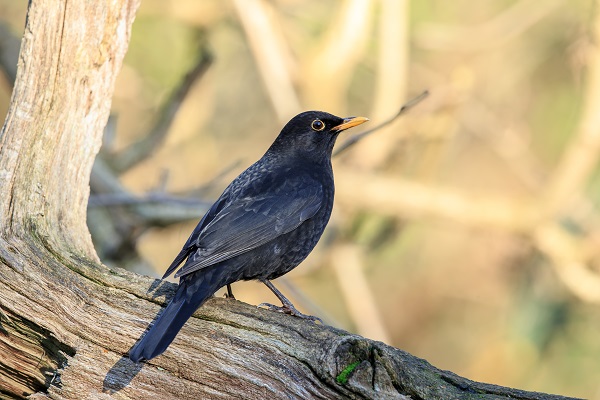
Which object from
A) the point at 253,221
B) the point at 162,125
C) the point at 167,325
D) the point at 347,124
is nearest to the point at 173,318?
the point at 167,325

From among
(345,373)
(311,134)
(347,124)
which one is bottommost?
(345,373)

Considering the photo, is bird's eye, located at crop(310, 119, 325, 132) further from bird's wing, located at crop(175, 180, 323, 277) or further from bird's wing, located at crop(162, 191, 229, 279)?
bird's wing, located at crop(162, 191, 229, 279)

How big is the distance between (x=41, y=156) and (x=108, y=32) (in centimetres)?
77

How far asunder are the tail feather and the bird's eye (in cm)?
192

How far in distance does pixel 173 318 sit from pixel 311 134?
7.28 ft

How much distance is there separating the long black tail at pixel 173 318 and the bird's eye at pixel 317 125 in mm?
1732

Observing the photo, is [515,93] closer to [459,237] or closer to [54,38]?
[459,237]

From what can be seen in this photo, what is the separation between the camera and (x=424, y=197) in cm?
815

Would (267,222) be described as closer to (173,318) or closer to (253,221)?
(253,221)

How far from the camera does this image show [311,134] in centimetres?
562

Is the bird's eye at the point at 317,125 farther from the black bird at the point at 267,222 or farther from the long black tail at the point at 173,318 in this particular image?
the long black tail at the point at 173,318

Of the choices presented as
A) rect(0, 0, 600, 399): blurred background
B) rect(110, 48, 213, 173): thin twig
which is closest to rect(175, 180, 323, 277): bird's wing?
rect(0, 0, 600, 399): blurred background

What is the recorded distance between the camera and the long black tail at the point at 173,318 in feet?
11.8

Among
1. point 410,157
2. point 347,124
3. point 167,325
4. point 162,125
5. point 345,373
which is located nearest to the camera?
point 345,373
